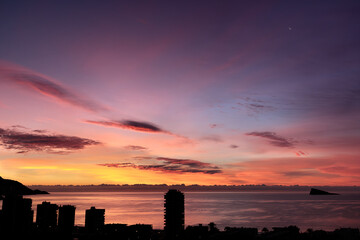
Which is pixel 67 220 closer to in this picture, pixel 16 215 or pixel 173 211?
pixel 16 215

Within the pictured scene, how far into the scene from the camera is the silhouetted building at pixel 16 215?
599ft

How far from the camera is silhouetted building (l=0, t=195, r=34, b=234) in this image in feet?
599

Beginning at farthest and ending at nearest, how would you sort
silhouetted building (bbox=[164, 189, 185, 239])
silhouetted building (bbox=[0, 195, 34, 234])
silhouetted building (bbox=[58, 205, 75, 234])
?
silhouetted building (bbox=[58, 205, 75, 234]) → silhouetted building (bbox=[0, 195, 34, 234]) → silhouetted building (bbox=[164, 189, 185, 239])

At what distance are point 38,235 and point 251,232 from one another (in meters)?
116

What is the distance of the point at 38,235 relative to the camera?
185750mm

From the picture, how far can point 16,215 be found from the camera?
185750 mm

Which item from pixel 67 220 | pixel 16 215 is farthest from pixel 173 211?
pixel 16 215

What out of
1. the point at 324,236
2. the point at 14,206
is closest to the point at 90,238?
the point at 14,206

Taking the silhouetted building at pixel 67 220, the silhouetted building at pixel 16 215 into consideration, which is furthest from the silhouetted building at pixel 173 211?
the silhouetted building at pixel 16 215

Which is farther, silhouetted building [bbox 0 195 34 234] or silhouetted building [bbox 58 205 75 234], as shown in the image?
silhouetted building [bbox 58 205 75 234]

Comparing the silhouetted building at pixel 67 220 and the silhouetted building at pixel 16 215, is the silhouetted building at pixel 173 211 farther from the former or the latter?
the silhouetted building at pixel 16 215

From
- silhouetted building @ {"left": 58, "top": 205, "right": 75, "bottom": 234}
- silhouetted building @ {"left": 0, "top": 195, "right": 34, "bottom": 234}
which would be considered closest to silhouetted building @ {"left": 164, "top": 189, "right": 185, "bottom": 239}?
silhouetted building @ {"left": 58, "top": 205, "right": 75, "bottom": 234}

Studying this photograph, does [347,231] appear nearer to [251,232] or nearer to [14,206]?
[251,232]

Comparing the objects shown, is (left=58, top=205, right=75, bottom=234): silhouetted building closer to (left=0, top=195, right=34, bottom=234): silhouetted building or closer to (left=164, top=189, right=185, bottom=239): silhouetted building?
(left=0, top=195, right=34, bottom=234): silhouetted building
